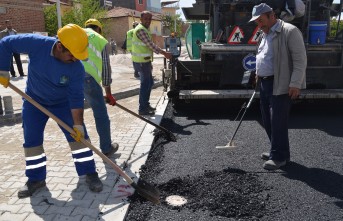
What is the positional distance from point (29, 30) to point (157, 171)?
2062cm

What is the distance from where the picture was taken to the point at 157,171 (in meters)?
3.92

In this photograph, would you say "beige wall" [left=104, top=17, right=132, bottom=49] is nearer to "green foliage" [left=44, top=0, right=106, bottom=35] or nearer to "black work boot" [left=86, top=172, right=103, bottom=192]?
"green foliage" [left=44, top=0, right=106, bottom=35]

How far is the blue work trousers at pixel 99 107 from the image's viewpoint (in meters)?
3.96

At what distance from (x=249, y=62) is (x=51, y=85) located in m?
3.65

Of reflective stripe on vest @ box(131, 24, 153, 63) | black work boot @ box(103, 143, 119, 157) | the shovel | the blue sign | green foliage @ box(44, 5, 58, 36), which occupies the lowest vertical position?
black work boot @ box(103, 143, 119, 157)

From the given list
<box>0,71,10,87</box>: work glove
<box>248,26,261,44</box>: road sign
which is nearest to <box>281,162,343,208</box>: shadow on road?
<box>248,26,261,44</box>: road sign

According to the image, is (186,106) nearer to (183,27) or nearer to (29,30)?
(29,30)

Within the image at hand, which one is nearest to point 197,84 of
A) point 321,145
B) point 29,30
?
point 321,145

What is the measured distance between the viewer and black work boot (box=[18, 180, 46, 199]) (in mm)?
3246

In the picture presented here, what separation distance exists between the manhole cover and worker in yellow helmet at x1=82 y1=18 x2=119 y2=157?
4.31 feet

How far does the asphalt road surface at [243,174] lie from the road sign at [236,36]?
137 cm

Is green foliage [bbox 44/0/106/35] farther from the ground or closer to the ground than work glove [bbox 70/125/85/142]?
farther from the ground

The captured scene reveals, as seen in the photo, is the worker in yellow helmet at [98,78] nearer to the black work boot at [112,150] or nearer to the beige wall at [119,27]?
the black work boot at [112,150]

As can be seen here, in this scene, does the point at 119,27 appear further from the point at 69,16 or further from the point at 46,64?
the point at 46,64
